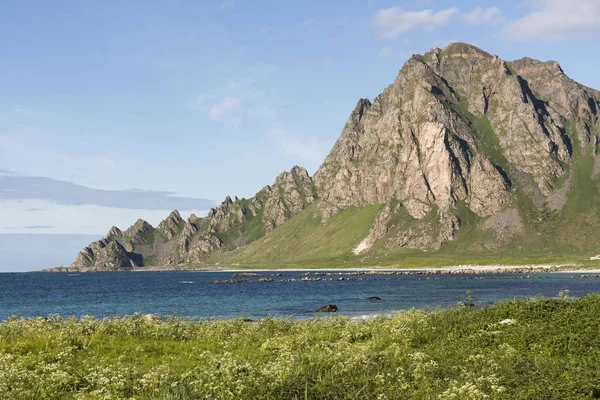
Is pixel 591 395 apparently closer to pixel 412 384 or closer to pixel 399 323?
pixel 412 384

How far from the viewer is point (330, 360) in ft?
78.5

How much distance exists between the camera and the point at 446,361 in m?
23.3

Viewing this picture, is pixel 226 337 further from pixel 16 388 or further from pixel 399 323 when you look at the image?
pixel 16 388

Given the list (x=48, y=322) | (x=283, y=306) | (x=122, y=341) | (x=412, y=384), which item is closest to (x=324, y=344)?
(x=412, y=384)

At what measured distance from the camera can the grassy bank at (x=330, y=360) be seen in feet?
63.3

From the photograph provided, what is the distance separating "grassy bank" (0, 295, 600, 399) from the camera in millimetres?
19297

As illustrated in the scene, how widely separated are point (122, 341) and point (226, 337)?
6.52m

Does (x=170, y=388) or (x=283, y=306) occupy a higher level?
(x=170, y=388)

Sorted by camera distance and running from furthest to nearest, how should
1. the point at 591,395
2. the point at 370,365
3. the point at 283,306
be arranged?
the point at 283,306, the point at 370,365, the point at 591,395

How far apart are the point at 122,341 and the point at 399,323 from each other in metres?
17.2

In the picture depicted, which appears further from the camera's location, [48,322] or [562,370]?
[48,322]

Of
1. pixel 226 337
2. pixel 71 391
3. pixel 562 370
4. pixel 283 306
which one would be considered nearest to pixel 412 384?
pixel 562 370

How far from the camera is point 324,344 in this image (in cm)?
2972

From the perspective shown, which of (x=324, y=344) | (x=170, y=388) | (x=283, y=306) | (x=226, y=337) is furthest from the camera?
(x=283, y=306)
